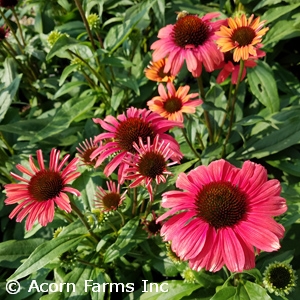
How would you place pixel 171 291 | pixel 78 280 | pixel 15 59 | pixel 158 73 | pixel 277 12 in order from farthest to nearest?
1. pixel 15 59
2. pixel 277 12
3. pixel 158 73
4. pixel 78 280
5. pixel 171 291

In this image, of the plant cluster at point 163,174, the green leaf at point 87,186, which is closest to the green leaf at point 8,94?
the plant cluster at point 163,174

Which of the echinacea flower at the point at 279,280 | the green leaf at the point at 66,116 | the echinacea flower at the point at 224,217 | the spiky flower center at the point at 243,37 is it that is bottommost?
the echinacea flower at the point at 279,280

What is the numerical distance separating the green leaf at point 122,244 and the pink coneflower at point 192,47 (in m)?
0.61

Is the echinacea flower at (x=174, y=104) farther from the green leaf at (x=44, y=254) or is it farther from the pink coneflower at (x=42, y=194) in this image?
the green leaf at (x=44, y=254)

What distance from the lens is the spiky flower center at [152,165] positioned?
1.13m

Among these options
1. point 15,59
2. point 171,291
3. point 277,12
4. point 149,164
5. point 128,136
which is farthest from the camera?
point 15,59

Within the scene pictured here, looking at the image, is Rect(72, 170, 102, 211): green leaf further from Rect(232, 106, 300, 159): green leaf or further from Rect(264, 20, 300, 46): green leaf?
Rect(264, 20, 300, 46): green leaf

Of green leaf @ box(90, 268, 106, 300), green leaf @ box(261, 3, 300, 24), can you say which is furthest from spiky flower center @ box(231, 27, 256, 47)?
green leaf @ box(90, 268, 106, 300)

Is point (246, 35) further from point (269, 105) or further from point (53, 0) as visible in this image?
point (53, 0)

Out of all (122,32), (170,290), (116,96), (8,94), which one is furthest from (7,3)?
(170,290)

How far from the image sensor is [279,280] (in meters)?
1.18

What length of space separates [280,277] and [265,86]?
899 mm

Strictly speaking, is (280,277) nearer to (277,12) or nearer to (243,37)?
(243,37)

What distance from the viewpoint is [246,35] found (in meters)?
1.33
